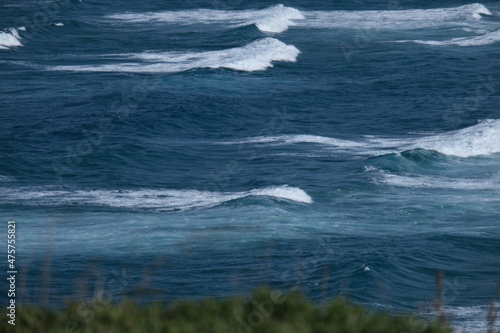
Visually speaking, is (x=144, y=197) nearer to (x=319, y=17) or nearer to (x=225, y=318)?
(x=225, y=318)

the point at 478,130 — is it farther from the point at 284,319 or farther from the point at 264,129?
the point at 284,319

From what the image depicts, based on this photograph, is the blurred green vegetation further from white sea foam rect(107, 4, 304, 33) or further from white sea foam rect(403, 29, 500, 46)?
white sea foam rect(107, 4, 304, 33)

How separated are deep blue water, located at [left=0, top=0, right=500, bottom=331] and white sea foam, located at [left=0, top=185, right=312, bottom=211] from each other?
3.9 inches

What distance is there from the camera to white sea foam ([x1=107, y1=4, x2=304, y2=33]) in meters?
58.4

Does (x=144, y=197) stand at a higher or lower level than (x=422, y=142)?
lower

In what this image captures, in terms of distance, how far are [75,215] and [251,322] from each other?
18065mm

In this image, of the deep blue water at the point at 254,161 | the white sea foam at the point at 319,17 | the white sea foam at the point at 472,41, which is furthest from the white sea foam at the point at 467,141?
the white sea foam at the point at 319,17

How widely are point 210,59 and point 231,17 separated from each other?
15394mm

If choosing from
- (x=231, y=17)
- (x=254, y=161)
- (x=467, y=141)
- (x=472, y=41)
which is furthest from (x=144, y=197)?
(x=231, y=17)

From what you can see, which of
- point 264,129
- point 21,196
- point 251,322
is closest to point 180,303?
point 251,322

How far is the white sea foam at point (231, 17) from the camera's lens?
5844 centimetres

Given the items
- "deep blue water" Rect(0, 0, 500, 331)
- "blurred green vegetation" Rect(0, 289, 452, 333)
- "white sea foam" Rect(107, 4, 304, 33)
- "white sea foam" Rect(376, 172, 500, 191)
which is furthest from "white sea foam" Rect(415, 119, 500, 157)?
"white sea foam" Rect(107, 4, 304, 33)

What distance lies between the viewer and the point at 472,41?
5238 cm

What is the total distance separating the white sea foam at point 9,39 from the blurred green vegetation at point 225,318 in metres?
45.9
